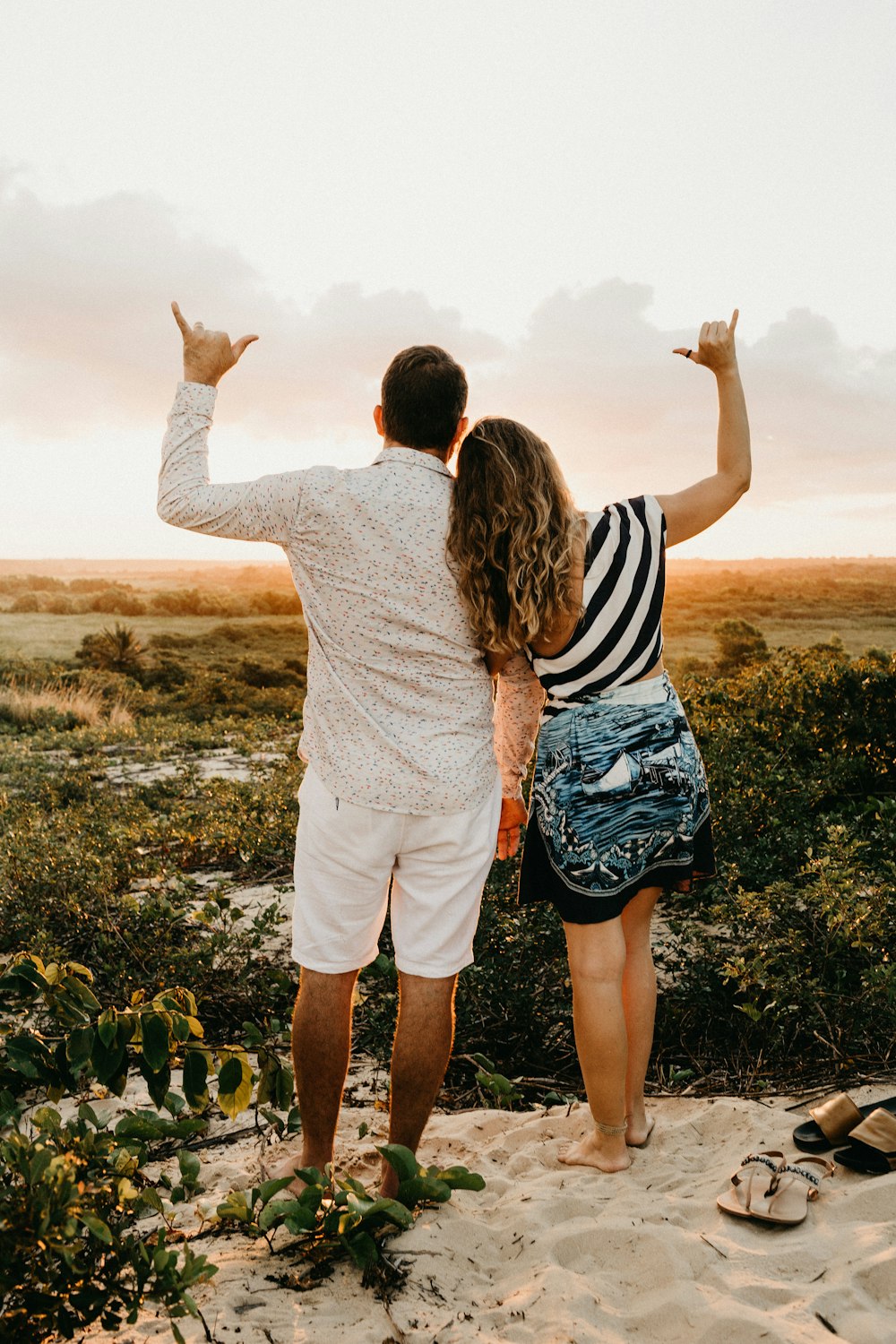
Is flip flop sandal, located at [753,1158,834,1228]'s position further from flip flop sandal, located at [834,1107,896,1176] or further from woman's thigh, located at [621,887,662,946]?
woman's thigh, located at [621,887,662,946]

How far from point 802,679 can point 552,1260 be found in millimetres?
4410

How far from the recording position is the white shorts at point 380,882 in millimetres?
2299

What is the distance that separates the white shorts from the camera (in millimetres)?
2299

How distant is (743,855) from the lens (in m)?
4.27

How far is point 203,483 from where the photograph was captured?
223 cm

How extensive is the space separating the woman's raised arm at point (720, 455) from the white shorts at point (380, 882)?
37.2 inches

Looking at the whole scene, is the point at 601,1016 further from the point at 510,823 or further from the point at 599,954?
the point at 510,823

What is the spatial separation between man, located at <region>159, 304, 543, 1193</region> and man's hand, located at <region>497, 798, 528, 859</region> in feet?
1.02

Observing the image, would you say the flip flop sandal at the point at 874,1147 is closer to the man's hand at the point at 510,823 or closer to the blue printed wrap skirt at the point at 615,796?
the blue printed wrap skirt at the point at 615,796

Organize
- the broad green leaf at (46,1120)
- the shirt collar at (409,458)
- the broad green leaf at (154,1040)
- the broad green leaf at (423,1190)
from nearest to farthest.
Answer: the broad green leaf at (46,1120) < the broad green leaf at (154,1040) < the broad green leaf at (423,1190) < the shirt collar at (409,458)

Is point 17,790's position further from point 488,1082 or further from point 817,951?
point 817,951

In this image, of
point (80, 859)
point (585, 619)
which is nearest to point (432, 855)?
point (585, 619)

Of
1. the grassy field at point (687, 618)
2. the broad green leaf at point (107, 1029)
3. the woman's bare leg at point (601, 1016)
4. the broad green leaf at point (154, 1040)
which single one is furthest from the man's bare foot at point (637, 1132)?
the grassy field at point (687, 618)

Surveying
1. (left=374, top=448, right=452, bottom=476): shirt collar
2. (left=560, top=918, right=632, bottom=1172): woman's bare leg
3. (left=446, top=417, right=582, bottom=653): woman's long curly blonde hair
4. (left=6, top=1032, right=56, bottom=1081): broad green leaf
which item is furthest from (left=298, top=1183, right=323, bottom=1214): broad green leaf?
(left=374, top=448, right=452, bottom=476): shirt collar
